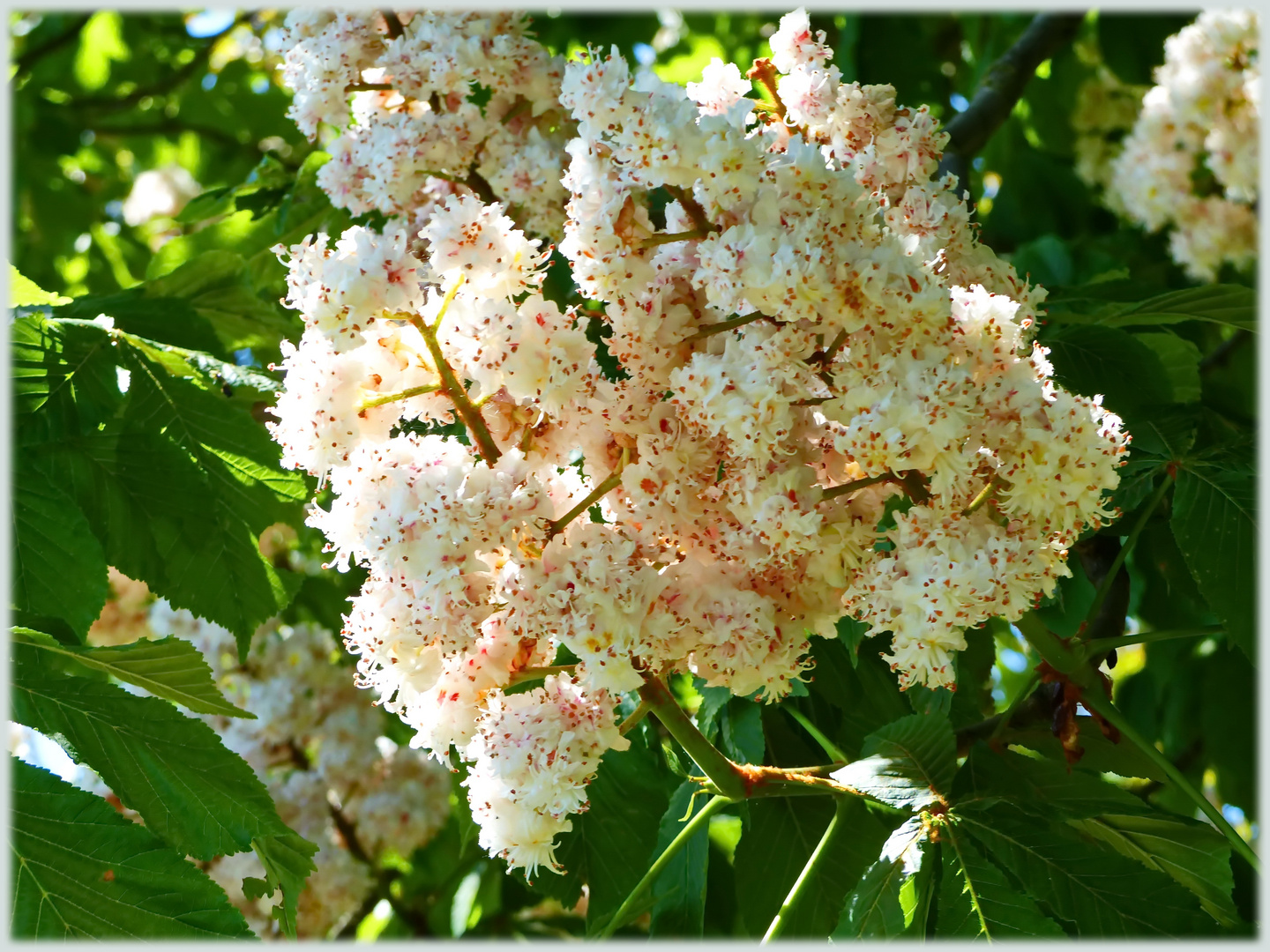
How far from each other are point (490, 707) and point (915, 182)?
0.90m

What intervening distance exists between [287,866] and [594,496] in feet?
2.30

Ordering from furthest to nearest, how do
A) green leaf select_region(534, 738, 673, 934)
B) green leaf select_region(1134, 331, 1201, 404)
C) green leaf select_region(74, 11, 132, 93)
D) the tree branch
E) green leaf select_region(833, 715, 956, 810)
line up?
green leaf select_region(74, 11, 132, 93), the tree branch, green leaf select_region(1134, 331, 1201, 404), green leaf select_region(534, 738, 673, 934), green leaf select_region(833, 715, 956, 810)

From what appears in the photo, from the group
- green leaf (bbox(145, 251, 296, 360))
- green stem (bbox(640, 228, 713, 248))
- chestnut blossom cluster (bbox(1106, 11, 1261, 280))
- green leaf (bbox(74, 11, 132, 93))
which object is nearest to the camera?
green stem (bbox(640, 228, 713, 248))

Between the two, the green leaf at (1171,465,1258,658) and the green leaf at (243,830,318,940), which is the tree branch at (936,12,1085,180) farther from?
the green leaf at (243,830,318,940)

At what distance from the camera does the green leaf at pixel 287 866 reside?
5.52 feet

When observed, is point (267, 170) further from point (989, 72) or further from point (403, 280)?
point (989, 72)

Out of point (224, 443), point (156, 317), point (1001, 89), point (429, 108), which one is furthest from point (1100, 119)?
point (224, 443)

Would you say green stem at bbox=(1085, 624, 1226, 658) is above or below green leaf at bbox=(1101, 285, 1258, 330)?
below

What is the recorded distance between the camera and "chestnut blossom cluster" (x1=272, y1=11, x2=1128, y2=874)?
141 cm

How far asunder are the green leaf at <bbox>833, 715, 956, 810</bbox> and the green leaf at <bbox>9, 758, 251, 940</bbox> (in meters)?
0.82

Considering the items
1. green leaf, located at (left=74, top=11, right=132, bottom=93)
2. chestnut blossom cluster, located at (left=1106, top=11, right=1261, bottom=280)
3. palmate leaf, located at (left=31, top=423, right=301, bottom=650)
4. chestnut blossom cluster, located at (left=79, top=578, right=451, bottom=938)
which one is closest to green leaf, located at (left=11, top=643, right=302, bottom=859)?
palmate leaf, located at (left=31, top=423, right=301, bottom=650)

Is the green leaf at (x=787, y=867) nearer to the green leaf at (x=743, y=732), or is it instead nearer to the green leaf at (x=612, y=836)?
the green leaf at (x=743, y=732)

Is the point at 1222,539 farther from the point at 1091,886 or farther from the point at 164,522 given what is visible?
the point at 164,522

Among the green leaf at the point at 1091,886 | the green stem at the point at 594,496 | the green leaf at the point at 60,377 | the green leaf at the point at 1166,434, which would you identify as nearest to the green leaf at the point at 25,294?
the green leaf at the point at 60,377
